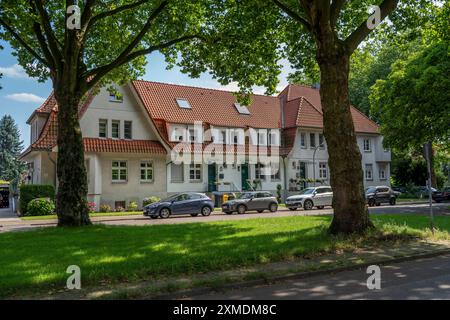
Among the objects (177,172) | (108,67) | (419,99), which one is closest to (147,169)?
(177,172)

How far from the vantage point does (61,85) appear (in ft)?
55.6

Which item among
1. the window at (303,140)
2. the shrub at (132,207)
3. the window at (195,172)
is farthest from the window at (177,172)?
the window at (303,140)

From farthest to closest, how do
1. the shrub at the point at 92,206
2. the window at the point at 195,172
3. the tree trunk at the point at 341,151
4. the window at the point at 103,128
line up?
the window at the point at 195,172 → the window at the point at 103,128 → the shrub at the point at 92,206 → the tree trunk at the point at 341,151

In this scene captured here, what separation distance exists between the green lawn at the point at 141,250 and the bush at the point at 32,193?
14.7m

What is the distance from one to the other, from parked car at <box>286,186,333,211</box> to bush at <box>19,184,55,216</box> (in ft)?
54.6

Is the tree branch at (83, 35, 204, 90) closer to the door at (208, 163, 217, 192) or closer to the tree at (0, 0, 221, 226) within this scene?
the tree at (0, 0, 221, 226)

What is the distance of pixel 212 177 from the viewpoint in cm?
3669

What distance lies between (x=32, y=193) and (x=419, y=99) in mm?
25365

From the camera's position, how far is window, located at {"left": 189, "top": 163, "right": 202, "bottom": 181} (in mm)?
35644

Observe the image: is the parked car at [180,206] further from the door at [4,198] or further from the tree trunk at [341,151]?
the door at [4,198]

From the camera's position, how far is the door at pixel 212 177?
119ft

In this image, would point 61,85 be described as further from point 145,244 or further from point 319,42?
point 319,42

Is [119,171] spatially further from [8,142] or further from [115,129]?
[8,142]
